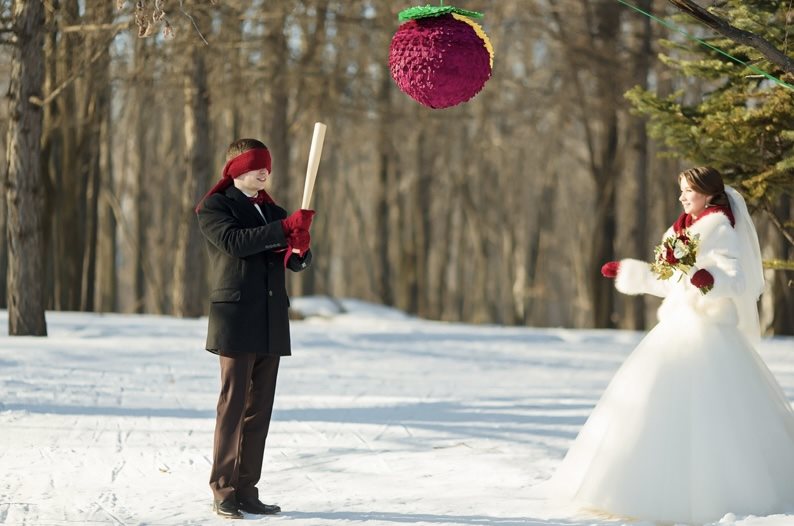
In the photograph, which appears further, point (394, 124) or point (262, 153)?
point (394, 124)

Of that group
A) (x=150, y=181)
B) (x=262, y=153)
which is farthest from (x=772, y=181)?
(x=150, y=181)

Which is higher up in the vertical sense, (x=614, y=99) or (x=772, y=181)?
(x=614, y=99)

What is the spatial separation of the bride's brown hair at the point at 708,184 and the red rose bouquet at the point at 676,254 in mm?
245

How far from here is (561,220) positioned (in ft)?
174

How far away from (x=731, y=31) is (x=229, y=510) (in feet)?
12.6

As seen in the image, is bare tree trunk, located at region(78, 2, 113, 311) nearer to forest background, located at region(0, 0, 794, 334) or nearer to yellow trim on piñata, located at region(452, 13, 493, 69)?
forest background, located at region(0, 0, 794, 334)

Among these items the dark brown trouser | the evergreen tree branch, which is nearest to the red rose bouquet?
the evergreen tree branch

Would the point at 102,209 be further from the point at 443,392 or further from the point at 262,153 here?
the point at 262,153

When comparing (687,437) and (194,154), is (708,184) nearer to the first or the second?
(687,437)

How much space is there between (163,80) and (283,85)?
7.37ft

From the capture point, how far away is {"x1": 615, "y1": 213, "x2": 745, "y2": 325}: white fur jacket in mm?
6066

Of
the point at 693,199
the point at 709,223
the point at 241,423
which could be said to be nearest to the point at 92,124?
the point at 241,423

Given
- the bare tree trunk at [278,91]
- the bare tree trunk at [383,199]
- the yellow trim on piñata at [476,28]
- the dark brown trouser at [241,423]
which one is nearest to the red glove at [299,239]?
the dark brown trouser at [241,423]

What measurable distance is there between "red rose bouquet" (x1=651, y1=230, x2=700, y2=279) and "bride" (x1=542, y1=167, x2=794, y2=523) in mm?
76
